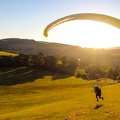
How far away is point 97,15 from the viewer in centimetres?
196

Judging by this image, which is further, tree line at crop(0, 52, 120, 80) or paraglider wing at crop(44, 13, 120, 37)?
tree line at crop(0, 52, 120, 80)

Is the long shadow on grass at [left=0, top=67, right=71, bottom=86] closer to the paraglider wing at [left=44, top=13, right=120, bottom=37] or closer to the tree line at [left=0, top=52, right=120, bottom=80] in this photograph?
the tree line at [left=0, top=52, right=120, bottom=80]

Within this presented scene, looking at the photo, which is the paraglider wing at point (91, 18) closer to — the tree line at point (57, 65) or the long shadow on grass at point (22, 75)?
the long shadow on grass at point (22, 75)

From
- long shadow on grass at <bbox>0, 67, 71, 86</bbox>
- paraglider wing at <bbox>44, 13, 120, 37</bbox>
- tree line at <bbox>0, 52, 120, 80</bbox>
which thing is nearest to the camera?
paraglider wing at <bbox>44, 13, 120, 37</bbox>

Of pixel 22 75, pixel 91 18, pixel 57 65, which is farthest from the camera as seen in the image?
pixel 57 65

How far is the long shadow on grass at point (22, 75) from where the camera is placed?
3755 inches

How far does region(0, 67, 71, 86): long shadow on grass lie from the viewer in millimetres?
95387

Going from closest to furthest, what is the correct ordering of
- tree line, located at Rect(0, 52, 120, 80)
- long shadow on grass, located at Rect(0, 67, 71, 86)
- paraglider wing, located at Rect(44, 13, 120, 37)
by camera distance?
paraglider wing, located at Rect(44, 13, 120, 37)
long shadow on grass, located at Rect(0, 67, 71, 86)
tree line, located at Rect(0, 52, 120, 80)

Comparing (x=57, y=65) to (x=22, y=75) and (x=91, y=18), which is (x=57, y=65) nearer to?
(x=22, y=75)

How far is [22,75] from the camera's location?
10481cm

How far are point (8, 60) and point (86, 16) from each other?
117 meters

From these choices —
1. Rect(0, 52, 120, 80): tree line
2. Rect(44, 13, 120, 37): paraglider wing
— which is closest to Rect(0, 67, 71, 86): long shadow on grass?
Rect(0, 52, 120, 80): tree line

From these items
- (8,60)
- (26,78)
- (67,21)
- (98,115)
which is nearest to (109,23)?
(67,21)

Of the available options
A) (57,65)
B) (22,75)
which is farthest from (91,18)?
(57,65)
